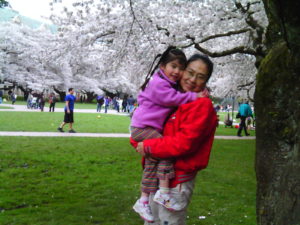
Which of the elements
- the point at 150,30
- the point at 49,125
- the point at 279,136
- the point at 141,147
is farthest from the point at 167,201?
the point at 49,125

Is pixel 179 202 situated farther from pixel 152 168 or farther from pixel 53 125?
pixel 53 125

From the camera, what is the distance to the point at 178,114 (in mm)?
2373

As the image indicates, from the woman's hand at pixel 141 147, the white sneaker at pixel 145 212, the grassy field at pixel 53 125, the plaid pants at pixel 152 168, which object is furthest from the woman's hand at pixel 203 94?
the grassy field at pixel 53 125

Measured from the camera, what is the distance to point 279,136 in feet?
9.37

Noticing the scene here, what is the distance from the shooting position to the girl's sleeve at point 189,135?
7.36 feet

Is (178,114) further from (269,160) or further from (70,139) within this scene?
(70,139)

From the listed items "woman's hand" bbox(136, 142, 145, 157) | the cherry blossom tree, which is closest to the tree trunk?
"woman's hand" bbox(136, 142, 145, 157)

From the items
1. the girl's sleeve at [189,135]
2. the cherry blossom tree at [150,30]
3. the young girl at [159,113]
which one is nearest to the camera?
the girl's sleeve at [189,135]

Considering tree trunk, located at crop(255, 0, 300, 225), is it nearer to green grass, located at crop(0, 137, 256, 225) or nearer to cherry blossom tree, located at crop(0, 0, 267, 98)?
green grass, located at crop(0, 137, 256, 225)

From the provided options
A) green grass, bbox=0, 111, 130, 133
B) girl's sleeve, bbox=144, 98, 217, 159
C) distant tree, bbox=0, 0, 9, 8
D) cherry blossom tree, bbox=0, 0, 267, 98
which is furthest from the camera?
green grass, bbox=0, 111, 130, 133

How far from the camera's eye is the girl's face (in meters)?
2.51

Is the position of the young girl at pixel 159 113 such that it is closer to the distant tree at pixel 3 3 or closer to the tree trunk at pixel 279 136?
the tree trunk at pixel 279 136

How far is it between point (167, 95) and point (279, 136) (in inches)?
42.7

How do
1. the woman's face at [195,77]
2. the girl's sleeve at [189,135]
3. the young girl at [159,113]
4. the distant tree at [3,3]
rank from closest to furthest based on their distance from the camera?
1. the girl's sleeve at [189,135]
2. the young girl at [159,113]
3. the woman's face at [195,77]
4. the distant tree at [3,3]
